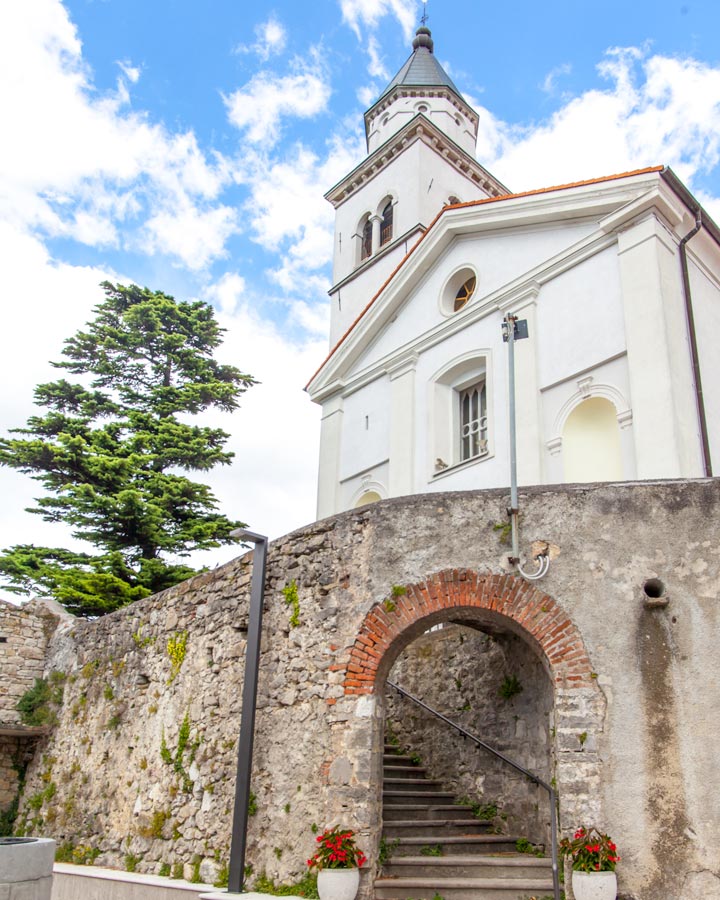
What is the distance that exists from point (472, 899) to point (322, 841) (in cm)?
140

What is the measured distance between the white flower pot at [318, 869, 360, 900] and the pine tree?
1123 cm

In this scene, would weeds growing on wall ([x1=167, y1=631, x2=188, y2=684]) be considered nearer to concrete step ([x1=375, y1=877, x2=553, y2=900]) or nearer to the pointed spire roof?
concrete step ([x1=375, y1=877, x2=553, y2=900])

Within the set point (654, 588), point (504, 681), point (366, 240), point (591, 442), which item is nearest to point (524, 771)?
point (504, 681)

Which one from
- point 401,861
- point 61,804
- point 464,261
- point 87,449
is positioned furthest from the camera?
point 87,449

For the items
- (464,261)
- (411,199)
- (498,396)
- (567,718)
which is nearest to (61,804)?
(567,718)

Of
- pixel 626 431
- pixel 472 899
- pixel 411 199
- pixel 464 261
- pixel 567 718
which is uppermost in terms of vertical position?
pixel 411 199

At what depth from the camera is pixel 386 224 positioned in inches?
987

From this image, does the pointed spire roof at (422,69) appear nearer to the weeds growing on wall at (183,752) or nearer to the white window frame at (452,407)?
the white window frame at (452,407)

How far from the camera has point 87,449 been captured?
1934 cm

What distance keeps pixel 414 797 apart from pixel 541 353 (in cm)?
825

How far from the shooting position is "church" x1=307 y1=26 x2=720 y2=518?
13.0m

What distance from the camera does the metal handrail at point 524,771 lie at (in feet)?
22.9

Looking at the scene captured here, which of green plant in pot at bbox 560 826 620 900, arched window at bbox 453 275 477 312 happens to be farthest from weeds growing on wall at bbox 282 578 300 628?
arched window at bbox 453 275 477 312

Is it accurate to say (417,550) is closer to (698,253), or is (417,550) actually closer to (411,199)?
(698,253)
